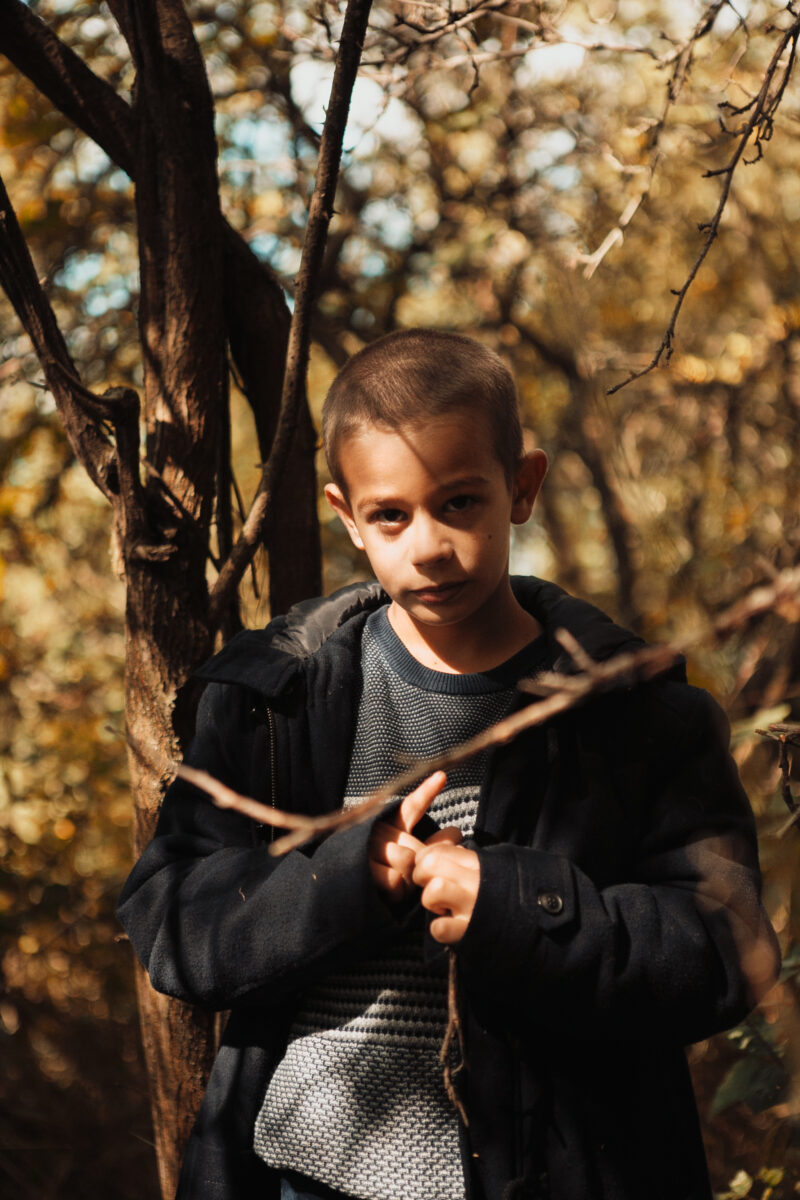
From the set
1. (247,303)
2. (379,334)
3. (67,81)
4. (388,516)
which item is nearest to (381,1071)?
(388,516)

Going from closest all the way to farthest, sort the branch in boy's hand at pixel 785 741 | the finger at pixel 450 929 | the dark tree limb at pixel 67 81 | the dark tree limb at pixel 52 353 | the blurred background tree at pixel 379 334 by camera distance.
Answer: the finger at pixel 450 929 → the branch in boy's hand at pixel 785 741 → the dark tree limb at pixel 52 353 → the dark tree limb at pixel 67 81 → the blurred background tree at pixel 379 334

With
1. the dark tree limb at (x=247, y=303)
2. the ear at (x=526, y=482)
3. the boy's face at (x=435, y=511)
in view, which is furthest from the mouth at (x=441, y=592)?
the dark tree limb at (x=247, y=303)

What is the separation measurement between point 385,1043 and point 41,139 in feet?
9.44

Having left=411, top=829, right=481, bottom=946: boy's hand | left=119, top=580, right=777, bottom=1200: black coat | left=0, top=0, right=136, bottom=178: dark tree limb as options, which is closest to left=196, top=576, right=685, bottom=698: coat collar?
left=119, top=580, right=777, bottom=1200: black coat

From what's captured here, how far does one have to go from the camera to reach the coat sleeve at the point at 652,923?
133 cm

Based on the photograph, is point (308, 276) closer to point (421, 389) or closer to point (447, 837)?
point (421, 389)

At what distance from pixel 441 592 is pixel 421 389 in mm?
320

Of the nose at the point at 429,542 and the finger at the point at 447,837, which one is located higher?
the nose at the point at 429,542

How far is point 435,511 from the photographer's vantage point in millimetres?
1523

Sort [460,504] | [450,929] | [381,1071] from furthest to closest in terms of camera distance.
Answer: [460,504] < [381,1071] < [450,929]

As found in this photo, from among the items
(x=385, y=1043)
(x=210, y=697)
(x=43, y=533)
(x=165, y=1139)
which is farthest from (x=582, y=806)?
(x=43, y=533)

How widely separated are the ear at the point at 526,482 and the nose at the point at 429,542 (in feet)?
0.73

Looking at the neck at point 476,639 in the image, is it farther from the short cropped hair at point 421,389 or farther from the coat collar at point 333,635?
the short cropped hair at point 421,389

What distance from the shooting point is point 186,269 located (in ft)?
6.21
